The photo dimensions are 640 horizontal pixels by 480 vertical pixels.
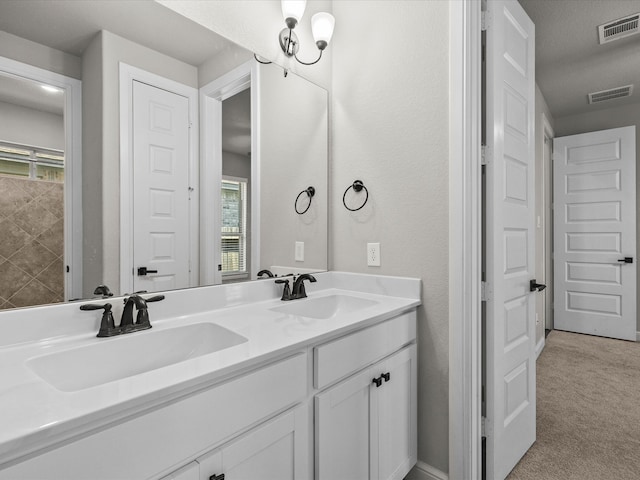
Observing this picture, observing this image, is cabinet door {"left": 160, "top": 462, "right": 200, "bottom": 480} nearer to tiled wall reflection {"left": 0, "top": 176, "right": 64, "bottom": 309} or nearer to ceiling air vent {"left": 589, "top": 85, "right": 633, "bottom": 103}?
tiled wall reflection {"left": 0, "top": 176, "right": 64, "bottom": 309}

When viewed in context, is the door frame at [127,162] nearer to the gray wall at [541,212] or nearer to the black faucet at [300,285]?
the black faucet at [300,285]

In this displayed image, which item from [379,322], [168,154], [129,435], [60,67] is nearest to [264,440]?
[129,435]

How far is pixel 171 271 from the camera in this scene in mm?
1371

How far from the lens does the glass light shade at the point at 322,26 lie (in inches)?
71.6

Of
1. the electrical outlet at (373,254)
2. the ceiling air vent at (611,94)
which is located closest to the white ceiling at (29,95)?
the electrical outlet at (373,254)

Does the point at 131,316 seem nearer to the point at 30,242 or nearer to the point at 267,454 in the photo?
the point at 30,242

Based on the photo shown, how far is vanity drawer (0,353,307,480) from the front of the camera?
62cm

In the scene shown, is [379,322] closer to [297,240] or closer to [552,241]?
[297,240]

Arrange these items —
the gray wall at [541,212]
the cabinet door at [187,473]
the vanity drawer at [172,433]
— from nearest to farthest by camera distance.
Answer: the vanity drawer at [172,433] < the cabinet door at [187,473] < the gray wall at [541,212]

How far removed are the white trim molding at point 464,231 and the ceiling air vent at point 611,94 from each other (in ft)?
10.6

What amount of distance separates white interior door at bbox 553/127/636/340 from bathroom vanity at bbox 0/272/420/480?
3569 mm

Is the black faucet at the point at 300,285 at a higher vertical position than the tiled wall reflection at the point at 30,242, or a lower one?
lower

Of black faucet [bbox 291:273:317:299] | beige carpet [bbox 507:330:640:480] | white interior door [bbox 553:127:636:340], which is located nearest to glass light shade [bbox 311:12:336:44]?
black faucet [bbox 291:273:317:299]

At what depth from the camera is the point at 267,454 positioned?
0.96 meters
